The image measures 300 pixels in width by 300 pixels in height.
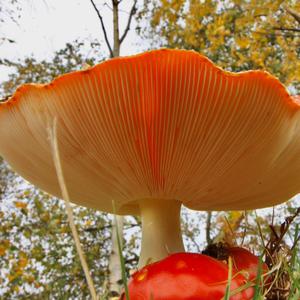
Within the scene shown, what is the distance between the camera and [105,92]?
0.52 metres

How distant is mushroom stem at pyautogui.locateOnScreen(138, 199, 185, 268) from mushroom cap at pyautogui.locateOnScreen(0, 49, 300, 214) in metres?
0.02

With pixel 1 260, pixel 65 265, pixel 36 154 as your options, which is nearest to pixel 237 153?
pixel 36 154

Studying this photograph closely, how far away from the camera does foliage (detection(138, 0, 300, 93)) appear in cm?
289

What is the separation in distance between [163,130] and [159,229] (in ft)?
0.75

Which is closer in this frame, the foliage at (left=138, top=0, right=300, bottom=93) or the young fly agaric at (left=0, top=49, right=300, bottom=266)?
the young fly agaric at (left=0, top=49, right=300, bottom=266)

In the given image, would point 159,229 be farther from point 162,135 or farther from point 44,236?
point 44,236

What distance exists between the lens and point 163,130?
0.58 metres

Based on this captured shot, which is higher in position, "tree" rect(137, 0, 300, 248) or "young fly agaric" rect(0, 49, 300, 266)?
"tree" rect(137, 0, 300, 248)

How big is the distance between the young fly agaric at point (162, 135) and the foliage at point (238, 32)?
2.17 m

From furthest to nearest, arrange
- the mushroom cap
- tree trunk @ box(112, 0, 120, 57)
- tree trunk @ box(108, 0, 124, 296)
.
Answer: tree trunk @ box(112, 0, 120, 57) < tree trunk @ box(108, 0, 124, 296) < the mushroom cap

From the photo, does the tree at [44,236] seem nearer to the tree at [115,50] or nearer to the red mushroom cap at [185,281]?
the tree at [115,50]

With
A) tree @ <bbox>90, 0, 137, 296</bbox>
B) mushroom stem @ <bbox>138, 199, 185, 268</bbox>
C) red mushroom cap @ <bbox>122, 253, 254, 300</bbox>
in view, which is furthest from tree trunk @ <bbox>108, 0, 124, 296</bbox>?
red mushroom cap @ <bbox>122, 253, 254, 300</bbox>

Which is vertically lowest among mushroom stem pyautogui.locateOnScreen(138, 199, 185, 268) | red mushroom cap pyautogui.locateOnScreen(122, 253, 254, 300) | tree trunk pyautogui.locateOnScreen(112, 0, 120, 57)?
red mushroom cap pyautogui.locateOnScreen(122, 253, 254, 300)

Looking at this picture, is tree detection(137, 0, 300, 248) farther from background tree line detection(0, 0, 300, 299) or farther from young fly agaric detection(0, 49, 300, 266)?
young fly agaric detection(0, 49, 300, 266)
